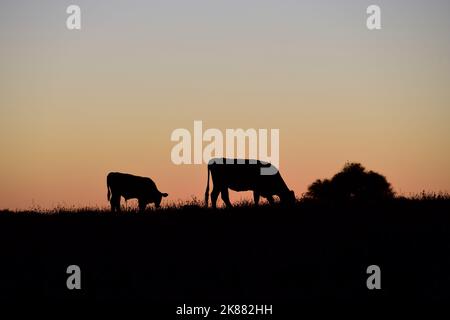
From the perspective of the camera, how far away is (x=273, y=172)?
27.5 metres

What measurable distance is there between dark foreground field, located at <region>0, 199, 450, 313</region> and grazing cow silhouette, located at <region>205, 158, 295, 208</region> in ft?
27.4

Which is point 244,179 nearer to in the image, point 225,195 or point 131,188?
point 225,195

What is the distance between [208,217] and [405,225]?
14.4ft

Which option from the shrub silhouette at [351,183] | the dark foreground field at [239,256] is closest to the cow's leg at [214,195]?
the dark foreground field at [239,256]

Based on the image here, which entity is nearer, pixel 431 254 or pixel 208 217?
pixel 431 254

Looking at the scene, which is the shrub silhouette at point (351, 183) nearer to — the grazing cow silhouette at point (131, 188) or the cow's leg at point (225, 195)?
the grazing cow silhouette at point (131, 188)

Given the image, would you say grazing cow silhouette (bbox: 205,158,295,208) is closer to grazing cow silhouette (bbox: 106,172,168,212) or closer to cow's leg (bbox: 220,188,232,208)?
cow's leg (bbox: 220,188,232,208)

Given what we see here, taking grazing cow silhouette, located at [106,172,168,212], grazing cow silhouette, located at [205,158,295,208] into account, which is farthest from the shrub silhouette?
grazing cow silhouette, located at [205,158,295,208]

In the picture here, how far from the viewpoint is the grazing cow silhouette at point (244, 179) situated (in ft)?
88.5

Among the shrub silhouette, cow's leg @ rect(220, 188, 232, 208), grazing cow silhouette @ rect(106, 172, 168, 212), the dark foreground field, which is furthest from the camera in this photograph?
the shrub silhouette

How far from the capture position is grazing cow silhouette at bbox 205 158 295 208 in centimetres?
2698
